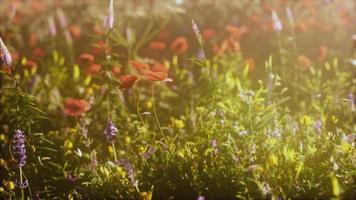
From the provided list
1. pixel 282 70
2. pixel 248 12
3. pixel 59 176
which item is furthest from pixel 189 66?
pixel 59 176

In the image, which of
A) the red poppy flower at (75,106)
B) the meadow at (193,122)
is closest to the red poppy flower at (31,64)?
the meadow at (193,122)

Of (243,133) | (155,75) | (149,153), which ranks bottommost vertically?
(149,153)

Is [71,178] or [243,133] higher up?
[243,133]

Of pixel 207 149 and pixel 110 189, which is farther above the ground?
pixel 207 149

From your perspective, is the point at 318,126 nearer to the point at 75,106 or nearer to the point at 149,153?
the point at 149,153

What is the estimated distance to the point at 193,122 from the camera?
12.8 ft

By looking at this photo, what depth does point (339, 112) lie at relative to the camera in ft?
13.0

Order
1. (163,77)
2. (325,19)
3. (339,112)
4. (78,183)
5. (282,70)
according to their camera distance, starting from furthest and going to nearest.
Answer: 1. (325,19)
2. (282,70)
3. (339,112)
4. (78,183)
5. (163,77)

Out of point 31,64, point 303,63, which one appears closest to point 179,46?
point 303,63

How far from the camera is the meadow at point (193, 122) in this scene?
3016mm

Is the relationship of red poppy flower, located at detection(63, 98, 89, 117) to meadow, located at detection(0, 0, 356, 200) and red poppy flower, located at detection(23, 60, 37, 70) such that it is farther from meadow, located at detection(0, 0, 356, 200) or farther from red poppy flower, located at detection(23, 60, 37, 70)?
red poppy flower, located at detection(23, 60, 37, 70)

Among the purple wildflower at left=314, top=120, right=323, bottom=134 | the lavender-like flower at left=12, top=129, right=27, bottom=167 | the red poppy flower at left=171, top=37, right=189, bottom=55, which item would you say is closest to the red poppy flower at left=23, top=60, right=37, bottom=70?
the red poppy flower at left=171, top=37, right=189, bottom=55

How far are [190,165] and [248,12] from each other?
339 centimetres

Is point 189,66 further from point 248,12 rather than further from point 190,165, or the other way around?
point 190,165
